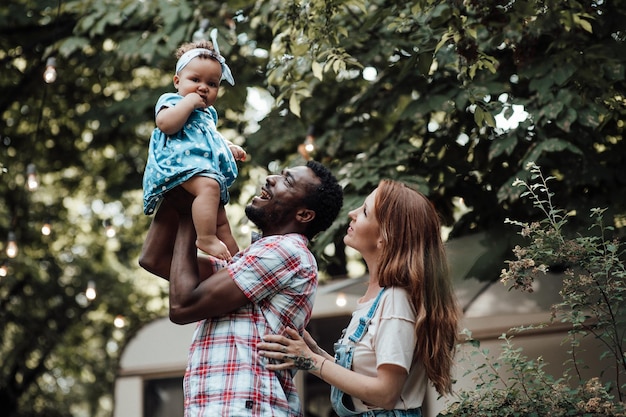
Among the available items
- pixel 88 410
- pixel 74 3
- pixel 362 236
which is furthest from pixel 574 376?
pixel 88 410

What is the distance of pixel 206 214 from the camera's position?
292 cm

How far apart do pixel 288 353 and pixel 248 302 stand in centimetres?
21

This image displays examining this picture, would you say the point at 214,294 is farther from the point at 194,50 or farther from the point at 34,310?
the point at 34,310

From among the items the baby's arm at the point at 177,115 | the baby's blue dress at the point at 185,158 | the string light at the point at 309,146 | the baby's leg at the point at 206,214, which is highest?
the baby's arm at the point at 177,115

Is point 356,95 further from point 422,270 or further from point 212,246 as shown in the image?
point 212,246

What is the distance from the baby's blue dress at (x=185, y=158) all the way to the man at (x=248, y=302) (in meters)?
0.09

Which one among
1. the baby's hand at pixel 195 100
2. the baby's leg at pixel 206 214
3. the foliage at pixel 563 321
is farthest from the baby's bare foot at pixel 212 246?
the foliage at pixel 563 321

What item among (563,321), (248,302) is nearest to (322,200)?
(248,302)

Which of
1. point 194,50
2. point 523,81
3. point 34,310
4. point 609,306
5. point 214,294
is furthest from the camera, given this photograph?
point 34,310

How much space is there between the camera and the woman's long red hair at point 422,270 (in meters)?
3.02

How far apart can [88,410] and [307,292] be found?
12958 millimetres

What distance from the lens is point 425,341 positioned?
9.88 ft

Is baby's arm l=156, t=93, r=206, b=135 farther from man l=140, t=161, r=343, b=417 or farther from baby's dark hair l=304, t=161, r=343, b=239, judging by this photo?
baby's dark hair l=304, t=161, r=343, b=239

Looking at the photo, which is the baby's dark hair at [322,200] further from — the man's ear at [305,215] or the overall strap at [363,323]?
the overall strap at [363,323]
